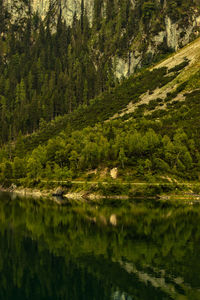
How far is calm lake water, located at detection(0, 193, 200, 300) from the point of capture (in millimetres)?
32688

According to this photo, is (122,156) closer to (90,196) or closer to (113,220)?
(90,196)

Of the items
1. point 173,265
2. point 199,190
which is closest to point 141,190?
point 199,190

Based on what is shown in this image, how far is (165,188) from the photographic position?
99250 mm

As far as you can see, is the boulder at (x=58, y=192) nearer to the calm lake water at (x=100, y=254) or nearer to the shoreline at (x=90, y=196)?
the shoreline at (x=90, y=196)

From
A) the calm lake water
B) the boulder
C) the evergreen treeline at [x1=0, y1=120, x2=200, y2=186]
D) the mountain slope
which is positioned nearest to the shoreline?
the boulder

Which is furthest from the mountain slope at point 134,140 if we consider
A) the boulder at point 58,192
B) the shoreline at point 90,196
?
the shoreline at point 90,196

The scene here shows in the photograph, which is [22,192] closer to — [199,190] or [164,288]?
[199,190]

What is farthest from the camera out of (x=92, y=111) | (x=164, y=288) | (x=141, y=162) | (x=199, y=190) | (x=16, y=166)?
(x=92, y=111)

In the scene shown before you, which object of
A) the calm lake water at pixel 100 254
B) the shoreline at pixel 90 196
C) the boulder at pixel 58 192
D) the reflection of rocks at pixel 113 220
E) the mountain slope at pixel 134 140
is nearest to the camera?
the calm lake water at pixel 100 254

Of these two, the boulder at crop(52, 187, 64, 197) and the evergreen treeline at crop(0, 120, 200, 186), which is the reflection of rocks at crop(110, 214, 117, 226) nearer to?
the evergreen treeline at crop(0, 120, 200, 186)

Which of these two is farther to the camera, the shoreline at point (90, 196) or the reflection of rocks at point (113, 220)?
the shoreline at point (90, 196)

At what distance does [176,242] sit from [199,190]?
49.5m

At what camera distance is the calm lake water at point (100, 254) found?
107 ft

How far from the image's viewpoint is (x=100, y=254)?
44375mm
